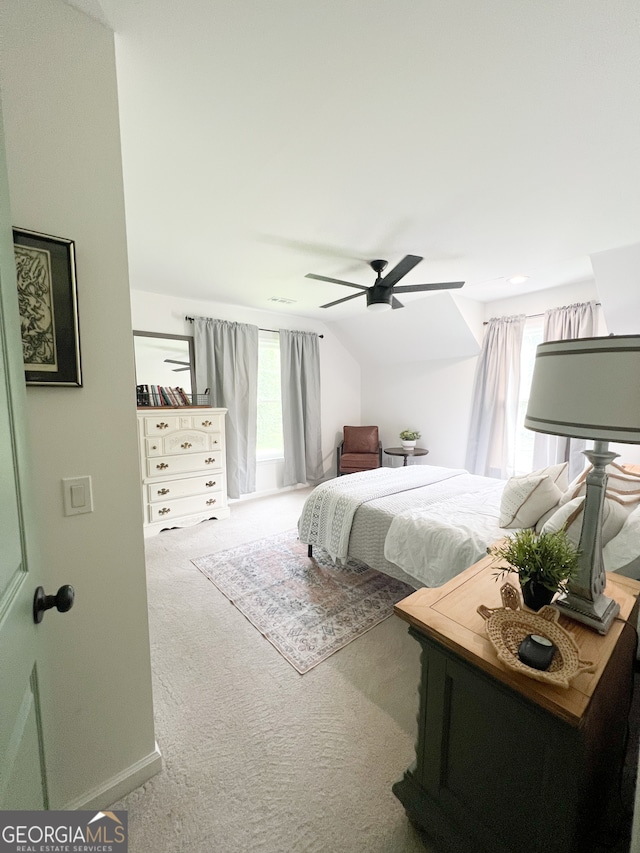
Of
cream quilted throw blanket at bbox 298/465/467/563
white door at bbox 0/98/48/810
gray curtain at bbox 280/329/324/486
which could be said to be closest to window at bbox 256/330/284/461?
gray curtain at bbox 280/329/324/486

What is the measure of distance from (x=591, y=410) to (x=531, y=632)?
2.10ft

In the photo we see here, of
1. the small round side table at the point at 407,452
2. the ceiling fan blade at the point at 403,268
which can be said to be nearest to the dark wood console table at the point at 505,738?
the ceiling fan blade at the point at 403,268

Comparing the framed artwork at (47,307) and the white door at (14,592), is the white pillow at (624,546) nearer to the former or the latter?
the white door at (14,592)

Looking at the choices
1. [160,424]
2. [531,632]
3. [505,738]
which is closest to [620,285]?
[531,632]

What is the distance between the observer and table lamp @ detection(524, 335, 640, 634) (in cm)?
80

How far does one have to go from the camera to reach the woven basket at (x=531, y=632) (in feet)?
2.70

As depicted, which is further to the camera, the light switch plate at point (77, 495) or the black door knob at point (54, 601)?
the light switch plate at point (77, 495)

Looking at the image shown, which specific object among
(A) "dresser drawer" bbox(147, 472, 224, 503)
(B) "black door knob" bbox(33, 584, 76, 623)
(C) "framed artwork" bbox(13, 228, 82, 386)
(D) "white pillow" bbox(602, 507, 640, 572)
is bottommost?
(A) "dresser drawer" bbox(147, 472, 224, 503)

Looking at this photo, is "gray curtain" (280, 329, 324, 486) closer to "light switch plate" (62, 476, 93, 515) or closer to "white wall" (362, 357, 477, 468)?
"white wall" (362, 357, 477, 468)

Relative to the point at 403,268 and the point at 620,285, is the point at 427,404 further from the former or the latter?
the point at 403,268

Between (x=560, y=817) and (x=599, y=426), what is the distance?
0.93 meters

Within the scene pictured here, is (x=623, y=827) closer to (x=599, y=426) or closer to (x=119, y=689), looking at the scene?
(x=599, y=426)

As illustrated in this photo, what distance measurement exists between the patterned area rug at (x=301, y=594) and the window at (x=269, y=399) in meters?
1.89

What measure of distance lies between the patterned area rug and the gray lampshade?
1.73 metres
